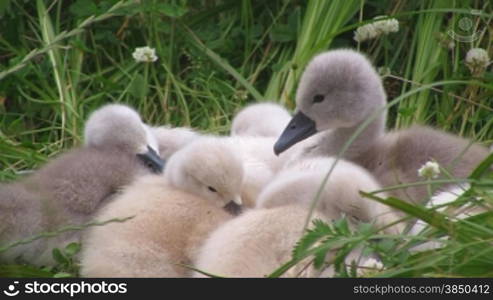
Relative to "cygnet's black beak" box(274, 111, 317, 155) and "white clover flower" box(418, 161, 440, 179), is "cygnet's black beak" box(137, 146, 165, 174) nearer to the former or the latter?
"cygnet's black beak" box(274, 111, 317, 155)

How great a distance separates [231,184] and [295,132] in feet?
1.54

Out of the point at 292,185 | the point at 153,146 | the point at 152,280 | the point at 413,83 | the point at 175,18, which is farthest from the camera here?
the point at 175,18

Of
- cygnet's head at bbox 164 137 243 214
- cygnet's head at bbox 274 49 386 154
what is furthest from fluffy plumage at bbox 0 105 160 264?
cygnet's head at bbox 274 49 386 154

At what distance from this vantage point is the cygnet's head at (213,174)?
405cm

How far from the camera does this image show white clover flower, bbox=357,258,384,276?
10.9 feet

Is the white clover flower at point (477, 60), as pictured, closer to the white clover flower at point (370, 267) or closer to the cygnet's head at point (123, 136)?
the cygnet's head at point (123, 136)

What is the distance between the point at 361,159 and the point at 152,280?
3.67 ft

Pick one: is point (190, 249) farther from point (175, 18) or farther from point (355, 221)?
point (175, 18)

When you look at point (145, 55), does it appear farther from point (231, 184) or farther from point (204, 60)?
point (231, 184)

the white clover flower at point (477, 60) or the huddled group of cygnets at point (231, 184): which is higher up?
the white clover flower at point (477, 60)

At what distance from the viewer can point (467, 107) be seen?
510cm

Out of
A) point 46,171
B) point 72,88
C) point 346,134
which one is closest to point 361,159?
point 346,134

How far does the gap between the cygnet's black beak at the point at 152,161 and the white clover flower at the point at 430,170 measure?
1.07m

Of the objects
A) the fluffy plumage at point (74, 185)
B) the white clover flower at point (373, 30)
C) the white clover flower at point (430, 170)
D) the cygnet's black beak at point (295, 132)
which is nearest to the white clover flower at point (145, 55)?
the fluffy plumage at point (74, 185)
